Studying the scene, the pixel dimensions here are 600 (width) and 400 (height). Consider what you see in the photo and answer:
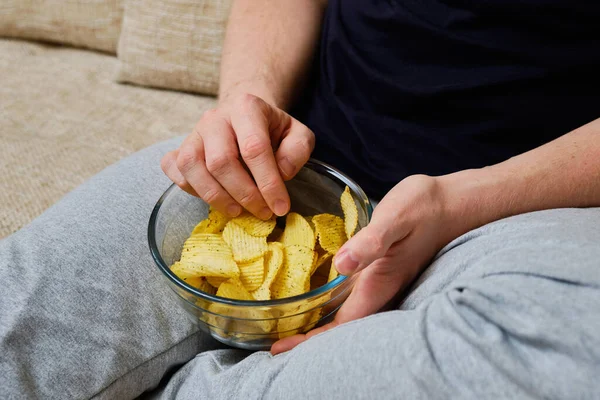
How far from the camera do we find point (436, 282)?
2.08 feet

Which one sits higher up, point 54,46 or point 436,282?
point 436,282

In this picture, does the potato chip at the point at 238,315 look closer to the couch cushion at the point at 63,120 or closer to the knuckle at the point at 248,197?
the knuckle at the point at 248,197

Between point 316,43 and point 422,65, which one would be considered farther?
point 316,43

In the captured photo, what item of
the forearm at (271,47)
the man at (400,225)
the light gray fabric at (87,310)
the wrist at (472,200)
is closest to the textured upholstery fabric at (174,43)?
the forearm at (271,47)

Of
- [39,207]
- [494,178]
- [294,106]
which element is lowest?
[39,207]

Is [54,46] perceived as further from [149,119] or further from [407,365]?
[407,365]

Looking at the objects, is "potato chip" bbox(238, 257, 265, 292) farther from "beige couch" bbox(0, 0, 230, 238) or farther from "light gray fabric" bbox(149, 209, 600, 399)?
"beige couch" bbox(0, 0, 230, 238)

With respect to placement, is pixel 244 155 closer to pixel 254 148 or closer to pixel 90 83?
pixel 254 148

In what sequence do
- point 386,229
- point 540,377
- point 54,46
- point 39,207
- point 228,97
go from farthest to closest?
point 54,46
point 39,207
point 228,97
point 386,229
point 540,377

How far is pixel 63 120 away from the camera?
1.40 m

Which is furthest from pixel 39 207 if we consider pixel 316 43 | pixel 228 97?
pixel 316 43

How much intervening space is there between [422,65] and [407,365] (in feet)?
1.50

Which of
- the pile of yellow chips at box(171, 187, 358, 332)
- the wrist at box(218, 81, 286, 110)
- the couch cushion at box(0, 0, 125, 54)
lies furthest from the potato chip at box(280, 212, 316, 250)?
the couch cushion at box(0, 0, 125, 54)

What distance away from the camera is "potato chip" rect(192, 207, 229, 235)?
80 centimetres
